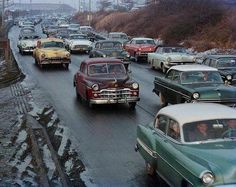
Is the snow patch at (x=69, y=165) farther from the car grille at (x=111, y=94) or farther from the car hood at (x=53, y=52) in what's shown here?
the car hood at (x=53, y=52)

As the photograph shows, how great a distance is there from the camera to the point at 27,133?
13297mm

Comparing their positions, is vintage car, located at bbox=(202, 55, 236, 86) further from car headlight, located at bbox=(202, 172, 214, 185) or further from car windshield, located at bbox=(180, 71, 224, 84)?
car headlight, located at bbox=(202, 172, 214, 185)

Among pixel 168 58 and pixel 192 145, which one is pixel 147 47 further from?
pixel 192 145

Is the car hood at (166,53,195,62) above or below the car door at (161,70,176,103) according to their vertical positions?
below

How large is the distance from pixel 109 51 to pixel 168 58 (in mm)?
4093

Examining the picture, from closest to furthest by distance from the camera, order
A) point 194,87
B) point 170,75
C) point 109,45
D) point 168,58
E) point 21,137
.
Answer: point 21,137 < point 194,87 < point 170,75 < point 168,58 < point 109,45

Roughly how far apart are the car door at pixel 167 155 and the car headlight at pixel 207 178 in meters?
0.67

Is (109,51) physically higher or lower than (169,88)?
lower

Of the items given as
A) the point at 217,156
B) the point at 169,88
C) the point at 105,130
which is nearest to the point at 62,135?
the point at 105,130

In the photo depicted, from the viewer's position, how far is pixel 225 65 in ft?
71.6

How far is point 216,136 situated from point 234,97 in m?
6.47

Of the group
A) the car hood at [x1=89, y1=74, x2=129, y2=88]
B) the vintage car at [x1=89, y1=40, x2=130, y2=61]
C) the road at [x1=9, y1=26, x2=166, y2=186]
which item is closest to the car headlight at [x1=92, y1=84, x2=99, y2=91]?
the car hood at [x1=89, y1=74, x2=129, y2=88]

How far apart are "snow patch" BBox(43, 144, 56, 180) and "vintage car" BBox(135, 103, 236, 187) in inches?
67.3

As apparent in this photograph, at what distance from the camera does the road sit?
9859 millimetres
